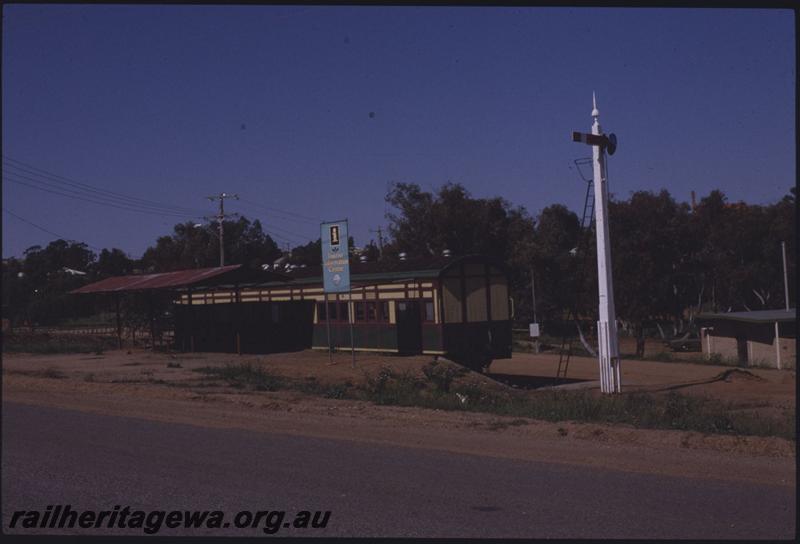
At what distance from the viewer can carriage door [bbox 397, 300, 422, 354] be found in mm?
29188

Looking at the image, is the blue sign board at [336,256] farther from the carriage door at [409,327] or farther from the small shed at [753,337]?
the small shed at [753,337]

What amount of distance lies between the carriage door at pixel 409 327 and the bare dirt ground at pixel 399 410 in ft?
3.10

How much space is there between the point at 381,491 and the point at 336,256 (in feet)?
58.0

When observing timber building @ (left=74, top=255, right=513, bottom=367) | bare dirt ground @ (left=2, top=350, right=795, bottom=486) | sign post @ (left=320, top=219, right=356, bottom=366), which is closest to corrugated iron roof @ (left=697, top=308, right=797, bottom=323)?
bare dirt ground @ (left=2, top=350, right=795, bottom=486)

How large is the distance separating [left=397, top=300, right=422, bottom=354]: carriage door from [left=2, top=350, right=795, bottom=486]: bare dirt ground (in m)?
0.95

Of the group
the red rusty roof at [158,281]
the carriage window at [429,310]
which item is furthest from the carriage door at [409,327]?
the red rusty roof at [158,281]

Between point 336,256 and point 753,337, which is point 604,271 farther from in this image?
point 753,337

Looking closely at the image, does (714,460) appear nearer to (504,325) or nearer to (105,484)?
(105,484)

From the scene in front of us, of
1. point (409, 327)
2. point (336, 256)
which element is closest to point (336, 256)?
point (336, 256)

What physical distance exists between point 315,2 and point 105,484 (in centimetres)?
544

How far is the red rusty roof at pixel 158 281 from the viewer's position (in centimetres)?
3278

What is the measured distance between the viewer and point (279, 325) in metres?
34.1

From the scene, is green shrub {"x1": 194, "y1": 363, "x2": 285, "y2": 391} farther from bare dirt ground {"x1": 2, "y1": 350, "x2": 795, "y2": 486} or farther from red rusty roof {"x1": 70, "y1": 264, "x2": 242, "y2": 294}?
red rusty roof {"x1": 70, "y1": 264, "x2": 242, "y2": 294}

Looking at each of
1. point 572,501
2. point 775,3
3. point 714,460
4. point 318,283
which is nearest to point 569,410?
point 714,460
